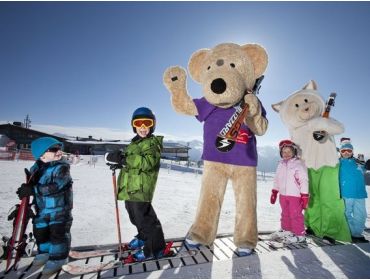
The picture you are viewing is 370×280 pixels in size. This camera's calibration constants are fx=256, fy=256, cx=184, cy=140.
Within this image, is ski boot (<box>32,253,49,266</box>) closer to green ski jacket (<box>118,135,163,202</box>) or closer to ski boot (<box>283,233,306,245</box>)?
green ski jacket (<box>118,135,163,202</box>)

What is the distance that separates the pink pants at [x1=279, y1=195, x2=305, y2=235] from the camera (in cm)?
387

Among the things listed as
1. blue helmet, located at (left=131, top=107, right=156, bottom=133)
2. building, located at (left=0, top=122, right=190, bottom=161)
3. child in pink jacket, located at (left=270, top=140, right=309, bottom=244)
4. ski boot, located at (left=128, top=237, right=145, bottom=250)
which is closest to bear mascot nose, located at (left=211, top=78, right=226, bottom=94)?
blue helmet, located at (left=131, top=107, right=156, bottom=133)

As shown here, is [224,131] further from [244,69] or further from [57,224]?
[57,224]

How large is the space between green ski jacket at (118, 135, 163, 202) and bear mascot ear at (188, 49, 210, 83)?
1375 mm

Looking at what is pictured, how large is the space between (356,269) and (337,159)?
1988 mm

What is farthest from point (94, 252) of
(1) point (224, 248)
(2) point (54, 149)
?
(1) point (224, 248)

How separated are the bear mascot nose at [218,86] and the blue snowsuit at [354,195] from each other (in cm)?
273

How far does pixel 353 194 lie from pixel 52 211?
4.47 m

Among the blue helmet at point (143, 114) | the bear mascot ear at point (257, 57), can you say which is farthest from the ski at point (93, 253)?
the bear mascot ear at point (257, 57)

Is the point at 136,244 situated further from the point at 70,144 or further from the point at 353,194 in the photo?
the point at 70,144

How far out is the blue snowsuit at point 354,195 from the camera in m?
4.20

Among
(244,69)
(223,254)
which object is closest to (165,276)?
(223,254)

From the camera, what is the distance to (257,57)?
3838 millimetres

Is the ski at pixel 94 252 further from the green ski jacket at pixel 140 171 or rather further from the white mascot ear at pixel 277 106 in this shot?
the white mascot ear at pixel 277 106
